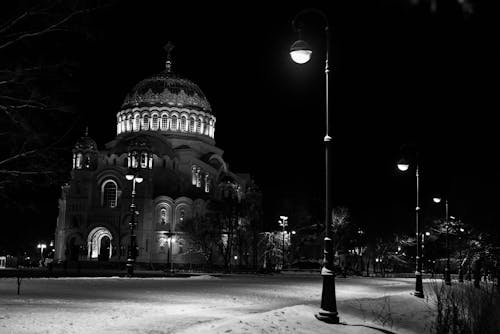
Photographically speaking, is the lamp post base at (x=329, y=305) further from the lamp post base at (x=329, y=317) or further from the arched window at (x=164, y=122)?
the arched window at (x=164, y=122)

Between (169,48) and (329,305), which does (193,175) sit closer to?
(169,48)

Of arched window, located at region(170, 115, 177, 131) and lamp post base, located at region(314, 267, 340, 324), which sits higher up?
arched window, located at region(170, 115, 177, 131)

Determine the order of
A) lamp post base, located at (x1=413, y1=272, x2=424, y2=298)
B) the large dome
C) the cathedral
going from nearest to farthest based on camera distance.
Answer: lamp post base, located at (x1=413, y1=272, x2=424, y2=298)
the cathedral
the large dome

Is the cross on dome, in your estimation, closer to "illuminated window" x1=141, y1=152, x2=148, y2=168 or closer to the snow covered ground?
"illuminated window" x1=141, y1=152, x2=148, y2=168

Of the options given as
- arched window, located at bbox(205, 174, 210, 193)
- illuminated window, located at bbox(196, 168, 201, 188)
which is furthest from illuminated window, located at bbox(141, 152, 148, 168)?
arched window, located at bbox(205, 174, 210, 193)

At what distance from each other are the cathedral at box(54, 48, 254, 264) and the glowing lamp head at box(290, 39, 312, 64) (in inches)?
2376

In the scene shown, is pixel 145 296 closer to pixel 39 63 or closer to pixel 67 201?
pixel 39 63

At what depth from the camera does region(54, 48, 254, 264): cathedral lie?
80000mm

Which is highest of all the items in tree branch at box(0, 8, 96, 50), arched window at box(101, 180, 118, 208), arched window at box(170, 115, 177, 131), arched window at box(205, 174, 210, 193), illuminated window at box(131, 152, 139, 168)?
arched window at box(170, 115, 177, 131)

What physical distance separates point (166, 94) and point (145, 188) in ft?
65.3

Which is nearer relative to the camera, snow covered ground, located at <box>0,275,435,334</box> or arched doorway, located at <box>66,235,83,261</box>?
snow covered ground, located at <box>0,275,435,334</box>

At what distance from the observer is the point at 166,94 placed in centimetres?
9650

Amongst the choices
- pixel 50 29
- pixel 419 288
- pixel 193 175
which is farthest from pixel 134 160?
pixel 50 29

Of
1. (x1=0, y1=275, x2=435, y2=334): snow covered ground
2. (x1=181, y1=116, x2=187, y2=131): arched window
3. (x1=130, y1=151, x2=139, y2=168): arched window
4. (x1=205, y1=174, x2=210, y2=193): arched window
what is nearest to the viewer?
(x1=0, y1=275, x2=435, y2=334): snow covered ground
